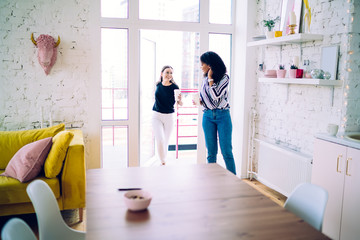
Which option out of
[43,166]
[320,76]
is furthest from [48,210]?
[320,76]

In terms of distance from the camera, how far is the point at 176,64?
514 cm

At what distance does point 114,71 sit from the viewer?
398 centimetres

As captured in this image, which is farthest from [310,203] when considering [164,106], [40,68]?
[40,68]

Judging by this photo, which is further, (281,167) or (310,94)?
(281,167)

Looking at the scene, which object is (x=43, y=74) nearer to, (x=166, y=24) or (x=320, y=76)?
(x=166, y=24)

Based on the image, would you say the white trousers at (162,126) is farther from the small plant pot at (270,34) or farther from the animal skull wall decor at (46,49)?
the small plant pot at (270,34)

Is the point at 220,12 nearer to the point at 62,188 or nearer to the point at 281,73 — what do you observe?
the point at 281,73

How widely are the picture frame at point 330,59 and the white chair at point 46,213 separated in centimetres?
247

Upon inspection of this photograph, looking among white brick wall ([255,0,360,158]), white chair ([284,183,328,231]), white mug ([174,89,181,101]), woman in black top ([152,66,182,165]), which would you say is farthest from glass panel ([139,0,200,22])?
white chair ([284,183,328,231])

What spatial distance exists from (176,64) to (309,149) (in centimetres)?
266

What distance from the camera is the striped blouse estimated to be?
10.5 ft

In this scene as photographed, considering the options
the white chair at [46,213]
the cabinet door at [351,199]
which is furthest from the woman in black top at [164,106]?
the white chair at [46,213]

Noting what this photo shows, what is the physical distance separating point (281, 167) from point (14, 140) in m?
2.87

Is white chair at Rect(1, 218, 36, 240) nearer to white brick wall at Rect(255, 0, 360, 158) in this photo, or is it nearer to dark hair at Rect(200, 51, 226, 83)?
dark hair at Rect(200, 51, 226, 83)
